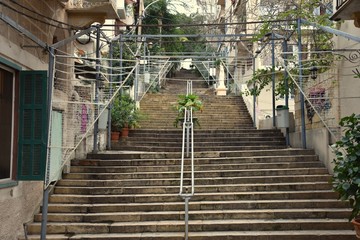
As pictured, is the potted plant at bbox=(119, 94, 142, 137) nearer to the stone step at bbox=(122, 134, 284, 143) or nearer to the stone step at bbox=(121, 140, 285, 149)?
the stone step at bbox=(122, 134, 284, 143)

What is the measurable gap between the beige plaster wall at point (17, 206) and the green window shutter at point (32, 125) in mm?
356

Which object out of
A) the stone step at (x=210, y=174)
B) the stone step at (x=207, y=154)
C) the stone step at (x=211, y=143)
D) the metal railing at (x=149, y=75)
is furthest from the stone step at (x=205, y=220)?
the metal railing at (x=149, y=75)

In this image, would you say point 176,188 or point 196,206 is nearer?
point 196,206

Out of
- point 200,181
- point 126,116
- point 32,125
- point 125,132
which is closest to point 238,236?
point 200,181

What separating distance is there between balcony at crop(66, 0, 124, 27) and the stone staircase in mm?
3126

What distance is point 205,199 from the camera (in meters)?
7.89

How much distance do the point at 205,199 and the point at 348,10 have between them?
4215 millimetres

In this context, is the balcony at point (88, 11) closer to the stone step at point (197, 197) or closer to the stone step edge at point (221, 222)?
the stone step at point (197, 197)

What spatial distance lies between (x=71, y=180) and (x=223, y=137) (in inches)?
199

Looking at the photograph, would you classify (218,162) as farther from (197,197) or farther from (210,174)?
(197,197)

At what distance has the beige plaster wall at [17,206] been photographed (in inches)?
236

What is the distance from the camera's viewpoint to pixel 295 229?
689cm

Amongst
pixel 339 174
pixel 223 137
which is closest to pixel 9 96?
pixel 339 174

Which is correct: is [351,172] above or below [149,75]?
below
